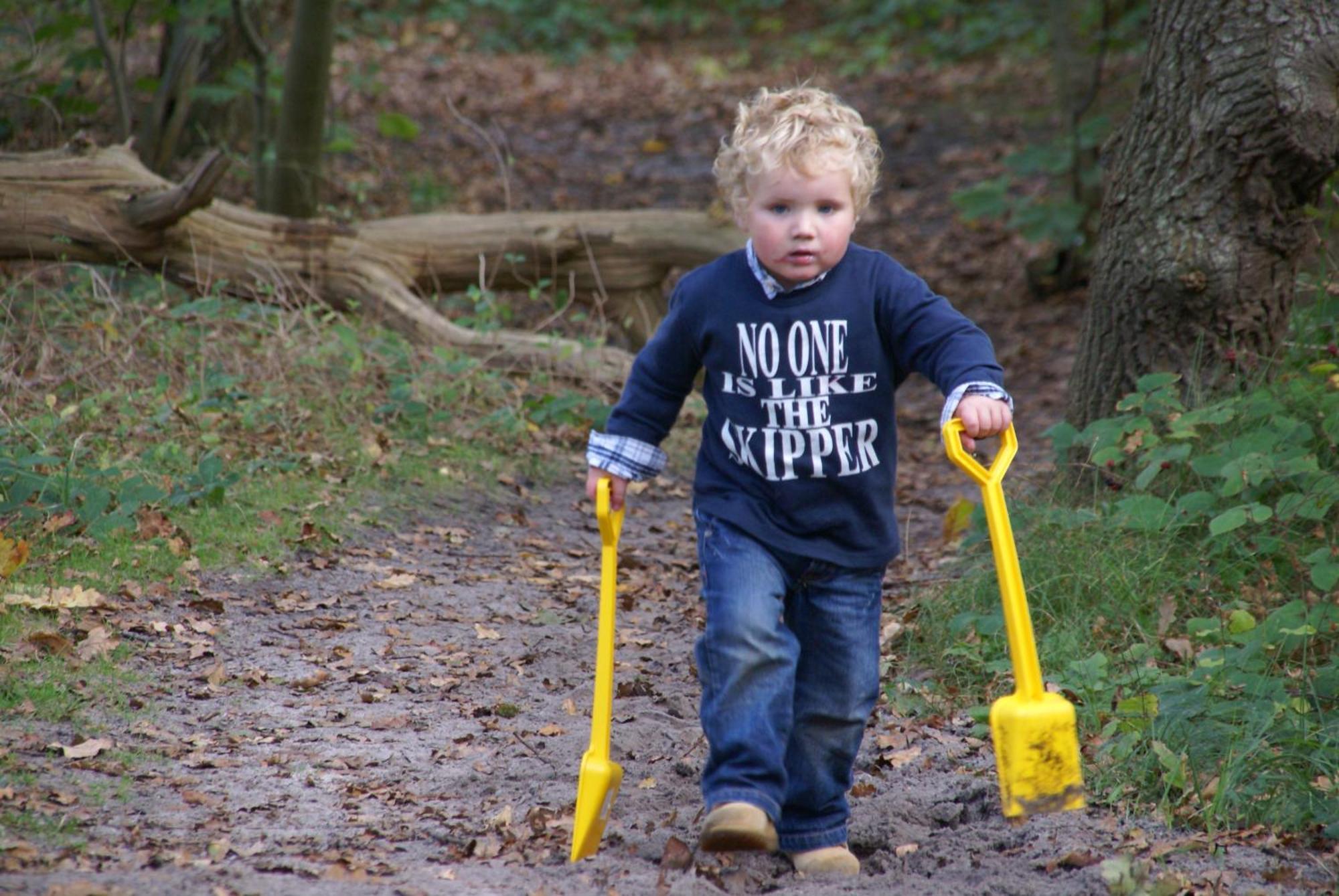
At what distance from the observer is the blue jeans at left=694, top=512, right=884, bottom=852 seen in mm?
2854

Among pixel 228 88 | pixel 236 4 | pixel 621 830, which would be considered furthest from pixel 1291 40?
pixel 228 88

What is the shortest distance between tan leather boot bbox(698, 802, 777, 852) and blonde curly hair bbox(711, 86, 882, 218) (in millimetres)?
1314

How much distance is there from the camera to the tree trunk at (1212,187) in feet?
15.2

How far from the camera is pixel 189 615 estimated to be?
438 cm

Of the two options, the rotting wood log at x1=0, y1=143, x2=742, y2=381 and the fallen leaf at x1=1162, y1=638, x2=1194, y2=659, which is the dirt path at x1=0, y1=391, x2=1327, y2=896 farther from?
the rotting wood log at x1=0, y1=143, x2=742, y2=381

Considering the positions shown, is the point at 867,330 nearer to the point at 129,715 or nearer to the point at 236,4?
the point at 129,715

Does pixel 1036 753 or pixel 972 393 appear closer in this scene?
pixel 1036 753

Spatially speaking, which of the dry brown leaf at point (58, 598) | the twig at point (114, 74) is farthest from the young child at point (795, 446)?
the twig at point (114, 74)

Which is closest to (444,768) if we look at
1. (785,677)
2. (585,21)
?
(785,677)

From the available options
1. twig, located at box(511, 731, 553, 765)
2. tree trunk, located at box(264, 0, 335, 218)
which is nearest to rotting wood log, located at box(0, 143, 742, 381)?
tree trunk, located at box(264, 0, 335, 218)

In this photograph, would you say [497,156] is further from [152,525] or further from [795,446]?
[795,446]

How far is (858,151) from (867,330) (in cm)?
39

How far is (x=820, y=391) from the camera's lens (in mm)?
2896

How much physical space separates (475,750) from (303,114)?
5.63m
